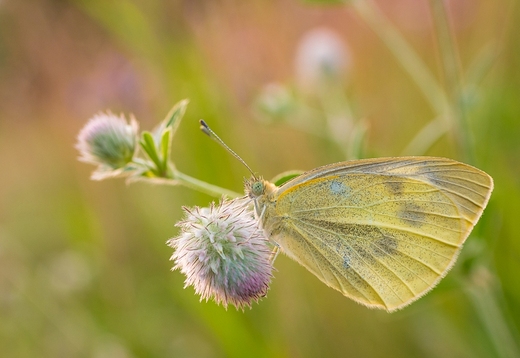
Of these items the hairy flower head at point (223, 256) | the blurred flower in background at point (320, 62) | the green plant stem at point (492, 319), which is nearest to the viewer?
the hairy flower head at point (223, 256)

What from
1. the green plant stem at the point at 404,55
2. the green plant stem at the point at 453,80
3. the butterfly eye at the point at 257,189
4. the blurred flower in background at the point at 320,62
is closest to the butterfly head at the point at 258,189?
the butterfly eye at the point at 257,189

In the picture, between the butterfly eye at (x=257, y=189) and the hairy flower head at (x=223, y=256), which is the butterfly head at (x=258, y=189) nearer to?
the butterfly eye at (x=257, y=189)

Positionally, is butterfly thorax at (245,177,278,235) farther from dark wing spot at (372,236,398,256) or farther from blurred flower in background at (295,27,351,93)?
blurred flower in background at (295,27,351,93)

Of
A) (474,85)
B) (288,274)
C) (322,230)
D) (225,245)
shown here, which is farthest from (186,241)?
(288,274)

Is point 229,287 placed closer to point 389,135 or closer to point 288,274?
point 288,274

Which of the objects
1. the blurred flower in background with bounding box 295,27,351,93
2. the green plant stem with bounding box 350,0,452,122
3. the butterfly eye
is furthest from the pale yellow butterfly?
the blurred flower in background with bounding box 295,27,351,93

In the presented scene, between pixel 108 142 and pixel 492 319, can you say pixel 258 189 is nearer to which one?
pixel 108 142

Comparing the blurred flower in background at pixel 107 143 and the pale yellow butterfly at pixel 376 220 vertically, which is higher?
the blurred flower in background at pixel 107 143
